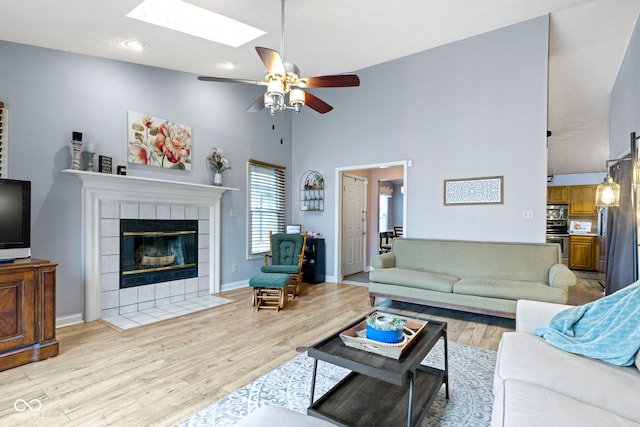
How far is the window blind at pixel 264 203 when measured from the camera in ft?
17.8

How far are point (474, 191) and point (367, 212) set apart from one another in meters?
2.84

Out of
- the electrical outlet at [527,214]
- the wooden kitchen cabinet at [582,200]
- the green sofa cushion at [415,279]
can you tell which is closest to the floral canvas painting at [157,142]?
the green sofa cushion at [415,279]

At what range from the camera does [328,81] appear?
267 cm

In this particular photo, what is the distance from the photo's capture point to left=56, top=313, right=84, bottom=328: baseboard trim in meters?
3.29

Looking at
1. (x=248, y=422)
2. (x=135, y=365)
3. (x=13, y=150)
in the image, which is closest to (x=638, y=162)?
(x=248, y=422)

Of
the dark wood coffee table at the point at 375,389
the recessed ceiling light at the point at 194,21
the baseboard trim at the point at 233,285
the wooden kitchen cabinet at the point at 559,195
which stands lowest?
the baseboard trim at the point at 233,285

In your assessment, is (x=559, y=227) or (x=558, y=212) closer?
(x=559, y=227)

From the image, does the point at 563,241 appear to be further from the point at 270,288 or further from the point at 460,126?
the point at 270,288

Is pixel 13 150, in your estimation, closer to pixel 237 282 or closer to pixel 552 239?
pixel 237 282

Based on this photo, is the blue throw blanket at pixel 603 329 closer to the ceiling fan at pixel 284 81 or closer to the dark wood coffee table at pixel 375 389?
the dark wood coffee table at pixel 375 389

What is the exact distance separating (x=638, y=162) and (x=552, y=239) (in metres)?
5.50

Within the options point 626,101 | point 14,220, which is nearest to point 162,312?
point 14,220

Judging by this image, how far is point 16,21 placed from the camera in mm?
2660

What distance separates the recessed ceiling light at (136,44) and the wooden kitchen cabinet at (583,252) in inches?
354
